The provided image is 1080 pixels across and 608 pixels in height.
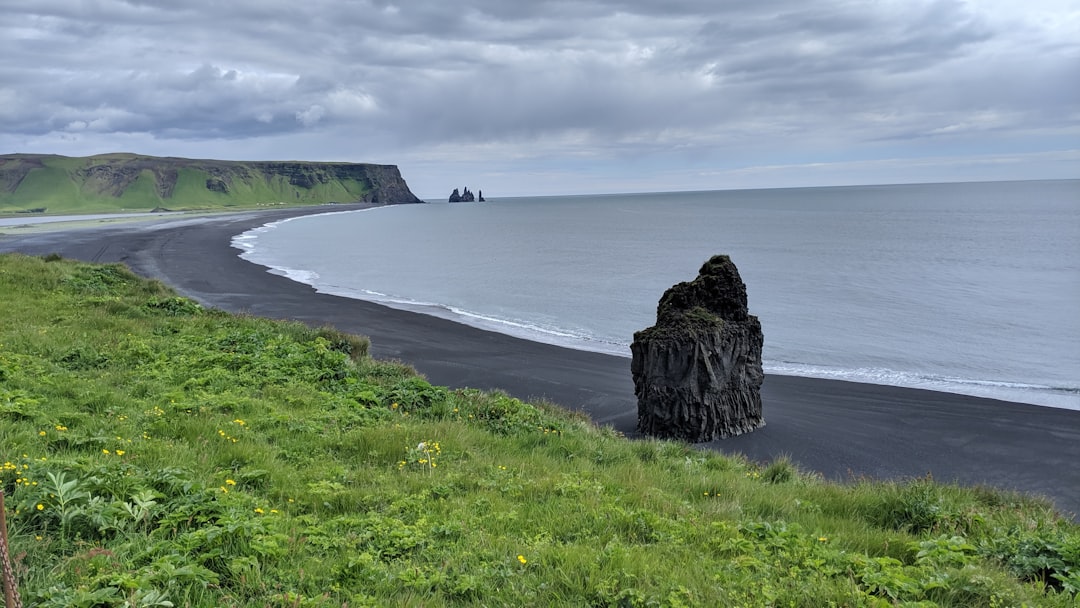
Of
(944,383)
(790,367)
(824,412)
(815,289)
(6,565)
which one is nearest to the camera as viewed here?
(6,565)

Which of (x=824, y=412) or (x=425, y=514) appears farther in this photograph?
(x=824, y=412)

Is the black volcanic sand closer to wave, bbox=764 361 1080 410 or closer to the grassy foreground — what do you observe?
wave, bbox=764 361 1080 410

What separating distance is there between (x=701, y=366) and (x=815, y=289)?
108 feet

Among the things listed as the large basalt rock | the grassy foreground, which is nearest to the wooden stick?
the grassy foreground

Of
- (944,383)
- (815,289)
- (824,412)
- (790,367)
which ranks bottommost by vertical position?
(824,412)

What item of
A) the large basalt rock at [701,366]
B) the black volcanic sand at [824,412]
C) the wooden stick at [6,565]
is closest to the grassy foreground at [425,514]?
the wooden stick at [6,565]

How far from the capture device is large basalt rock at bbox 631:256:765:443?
52.4 feet

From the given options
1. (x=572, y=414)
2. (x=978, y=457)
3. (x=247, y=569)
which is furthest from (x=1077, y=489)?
(x=247, y=569)

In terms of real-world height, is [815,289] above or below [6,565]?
below

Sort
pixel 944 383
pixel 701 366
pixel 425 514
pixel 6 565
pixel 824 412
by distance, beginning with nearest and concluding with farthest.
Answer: pixel 6 565
pixel 425 514
pixel 701 366
pixel 824 412
pixel 944 383

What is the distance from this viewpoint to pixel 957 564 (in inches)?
227

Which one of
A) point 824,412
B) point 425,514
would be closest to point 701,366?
point 824,412

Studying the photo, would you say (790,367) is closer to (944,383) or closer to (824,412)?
(944,383)

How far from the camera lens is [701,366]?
16156mm
